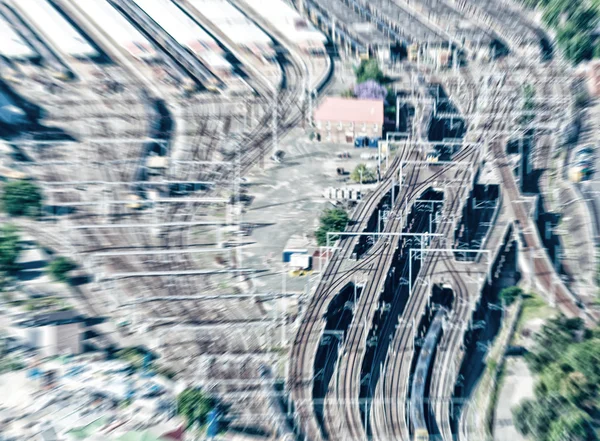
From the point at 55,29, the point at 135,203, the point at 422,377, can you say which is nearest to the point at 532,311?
the point at 422,377

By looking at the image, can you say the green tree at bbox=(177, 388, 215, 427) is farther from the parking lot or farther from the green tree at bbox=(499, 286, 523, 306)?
the green tree at bbox=(499, 286, 523, 306)

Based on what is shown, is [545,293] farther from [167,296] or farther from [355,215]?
[167,296]

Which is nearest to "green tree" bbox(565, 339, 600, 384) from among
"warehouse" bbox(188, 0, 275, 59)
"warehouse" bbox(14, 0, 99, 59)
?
"warehouse" bbox(188, 0, 275, 59)

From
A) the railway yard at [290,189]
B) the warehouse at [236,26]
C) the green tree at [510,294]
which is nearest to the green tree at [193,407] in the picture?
the railway yard at [290,189]

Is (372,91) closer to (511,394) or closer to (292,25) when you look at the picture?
(292,25)

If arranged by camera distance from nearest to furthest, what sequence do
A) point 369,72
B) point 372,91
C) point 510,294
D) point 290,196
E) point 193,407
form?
point 193,407
point 510,294
point 290,196
point 372,91
point 369,72

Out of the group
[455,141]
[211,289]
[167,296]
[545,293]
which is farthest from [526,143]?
[167,296]

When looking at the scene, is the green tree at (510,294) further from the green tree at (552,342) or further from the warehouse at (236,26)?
the warehouse at (236,26)
